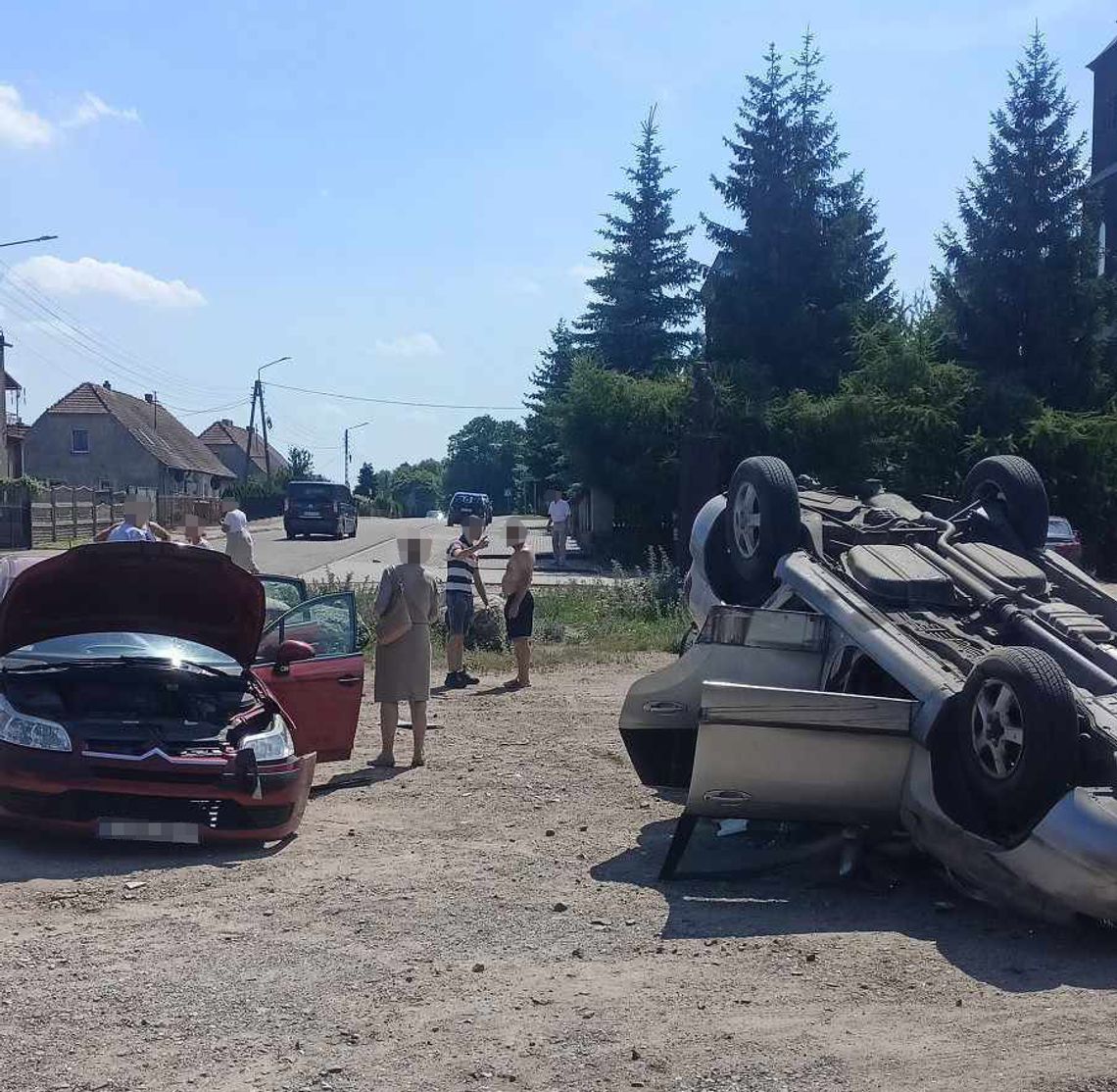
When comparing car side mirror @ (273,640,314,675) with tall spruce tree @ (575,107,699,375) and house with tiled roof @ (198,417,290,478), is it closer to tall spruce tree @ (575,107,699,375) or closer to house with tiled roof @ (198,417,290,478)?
tall spruce tree @ (575,107,699,375)

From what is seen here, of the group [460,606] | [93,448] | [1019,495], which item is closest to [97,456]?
[93,448]

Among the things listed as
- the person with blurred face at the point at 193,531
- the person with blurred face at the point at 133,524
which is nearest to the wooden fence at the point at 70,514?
the person with blurred face at the point at 193,531

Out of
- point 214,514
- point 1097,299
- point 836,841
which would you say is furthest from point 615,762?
point 214,514

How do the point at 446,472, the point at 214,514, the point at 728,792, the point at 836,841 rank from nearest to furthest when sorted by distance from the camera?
1. the point at 728,792
2. the point at 836,841
3. the point at 214,514
4. the point at 446,472

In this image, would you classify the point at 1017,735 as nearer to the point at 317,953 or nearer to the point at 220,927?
the point at 317,953

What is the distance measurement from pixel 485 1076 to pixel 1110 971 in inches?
100

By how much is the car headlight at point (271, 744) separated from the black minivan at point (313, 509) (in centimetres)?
3470

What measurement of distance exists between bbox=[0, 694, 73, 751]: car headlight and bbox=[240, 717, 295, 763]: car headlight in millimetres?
856

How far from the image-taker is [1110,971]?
16.9 feet

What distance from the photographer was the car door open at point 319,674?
25.8 ft

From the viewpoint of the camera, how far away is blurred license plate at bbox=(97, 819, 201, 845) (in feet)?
21.3

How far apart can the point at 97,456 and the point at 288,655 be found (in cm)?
6232

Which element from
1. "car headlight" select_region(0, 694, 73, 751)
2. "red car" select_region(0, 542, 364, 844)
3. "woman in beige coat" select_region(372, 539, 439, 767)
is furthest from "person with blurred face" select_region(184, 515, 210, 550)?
"car headlight" select_region(0, 694, 73, 751)

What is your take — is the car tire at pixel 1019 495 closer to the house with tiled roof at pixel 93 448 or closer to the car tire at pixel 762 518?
the car tire at pixel 762 518
